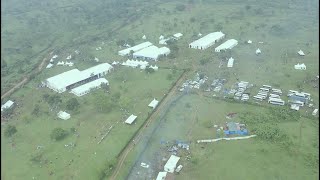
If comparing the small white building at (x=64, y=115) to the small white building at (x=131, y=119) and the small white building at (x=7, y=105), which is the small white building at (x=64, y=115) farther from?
the small white building at (x=7, y=105)

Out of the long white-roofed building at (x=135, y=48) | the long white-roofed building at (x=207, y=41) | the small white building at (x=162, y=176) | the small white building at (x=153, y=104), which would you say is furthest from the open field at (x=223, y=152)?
the long white-roofed building at (x=135, y=48)

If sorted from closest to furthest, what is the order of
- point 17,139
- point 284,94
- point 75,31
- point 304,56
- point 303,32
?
point 17,139 → point 284,94 → point 304,56 → point 303,32 → point 75,31

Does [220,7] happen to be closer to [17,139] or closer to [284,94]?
[284,94]

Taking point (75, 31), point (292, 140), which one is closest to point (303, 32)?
point (292, 140)

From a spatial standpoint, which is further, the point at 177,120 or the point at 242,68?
the point at 242,68

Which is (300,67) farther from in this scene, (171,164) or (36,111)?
(36,111)

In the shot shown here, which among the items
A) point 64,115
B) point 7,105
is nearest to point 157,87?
point 64,115

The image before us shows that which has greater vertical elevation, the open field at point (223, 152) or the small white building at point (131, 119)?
the small white building at point (131, 119)
